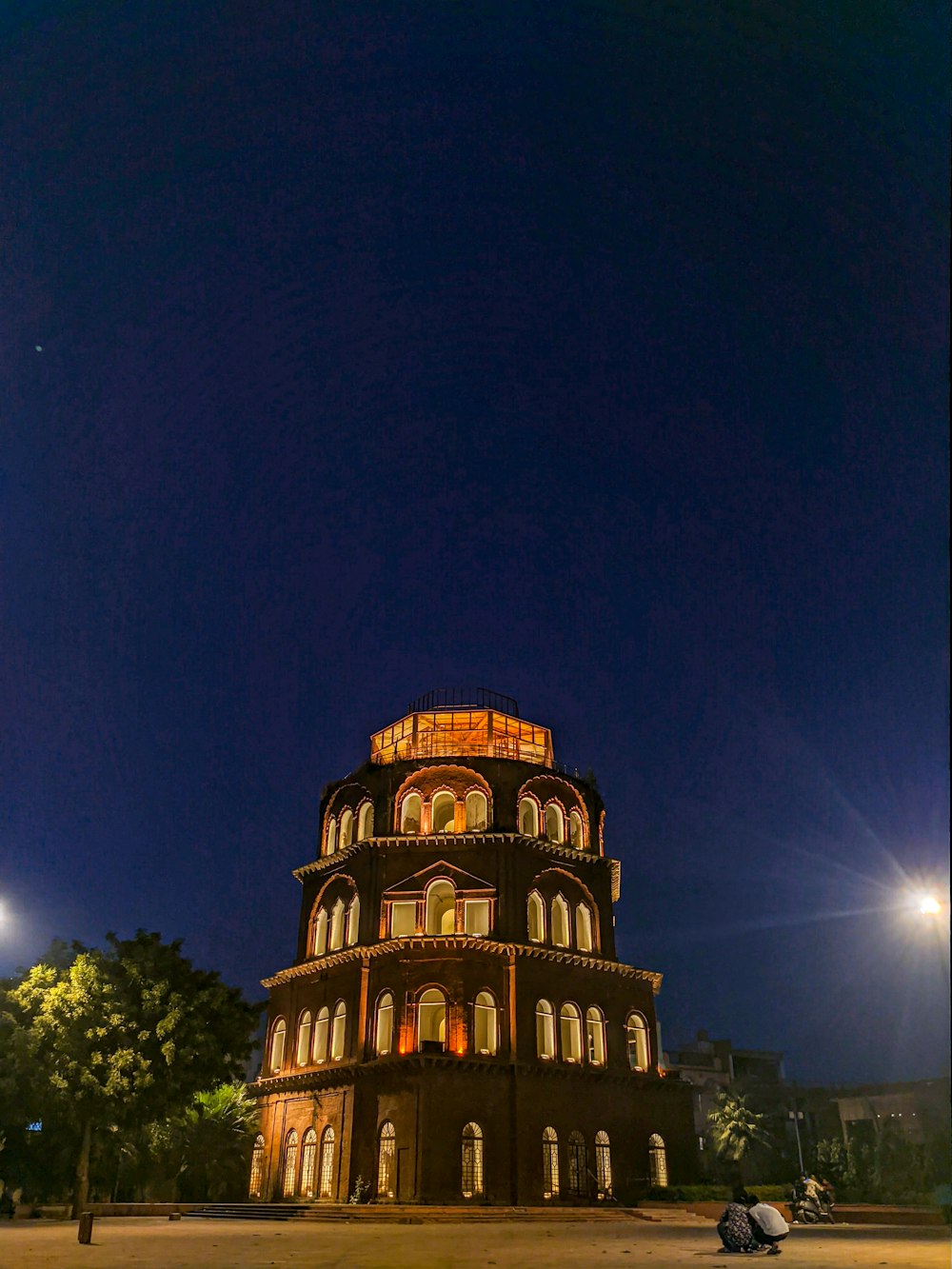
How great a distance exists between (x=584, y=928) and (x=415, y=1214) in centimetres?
1543

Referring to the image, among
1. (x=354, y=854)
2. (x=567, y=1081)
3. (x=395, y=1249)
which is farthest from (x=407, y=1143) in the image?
(x=395, y=1249)

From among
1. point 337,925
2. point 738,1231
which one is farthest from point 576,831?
point 738,1231

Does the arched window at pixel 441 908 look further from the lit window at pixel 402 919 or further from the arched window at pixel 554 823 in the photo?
the arched window at pixel 554 823

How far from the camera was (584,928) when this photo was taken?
44.8 metres

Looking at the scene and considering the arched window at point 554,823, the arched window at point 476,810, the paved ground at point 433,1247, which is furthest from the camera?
the arched window at point 554,823

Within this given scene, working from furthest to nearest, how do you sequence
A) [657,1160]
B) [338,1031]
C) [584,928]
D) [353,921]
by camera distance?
1. [584,928]
2. [353,921]
3. [338,1031]
4. [657,1160]

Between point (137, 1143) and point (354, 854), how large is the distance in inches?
572

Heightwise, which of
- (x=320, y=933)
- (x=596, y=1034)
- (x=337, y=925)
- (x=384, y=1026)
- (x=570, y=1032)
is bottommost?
(x=384, y=1026)

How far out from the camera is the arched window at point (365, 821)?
45.6m

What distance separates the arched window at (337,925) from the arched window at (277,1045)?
453 cm

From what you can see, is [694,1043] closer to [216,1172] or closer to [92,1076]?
[216,1172]

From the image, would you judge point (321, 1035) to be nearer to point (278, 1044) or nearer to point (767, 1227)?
point (278, 1044)

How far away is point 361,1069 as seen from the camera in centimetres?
3888

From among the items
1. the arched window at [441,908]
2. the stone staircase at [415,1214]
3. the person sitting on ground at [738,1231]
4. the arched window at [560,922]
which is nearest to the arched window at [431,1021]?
the arched window at [441,908]
